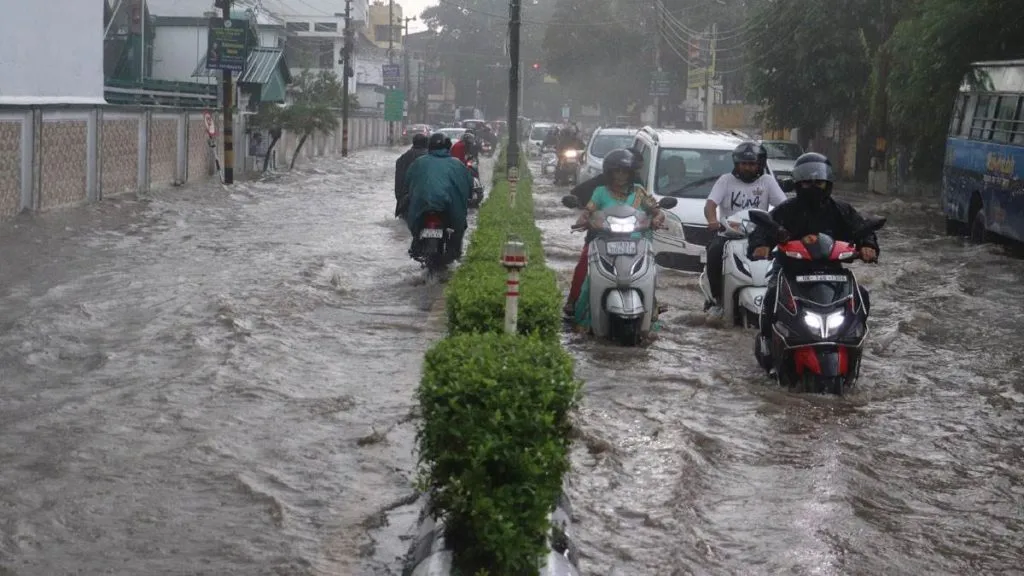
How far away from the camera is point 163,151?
30.3 m

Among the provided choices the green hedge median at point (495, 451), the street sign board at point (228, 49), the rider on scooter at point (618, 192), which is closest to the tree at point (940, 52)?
the street sign board at point (228, 49)

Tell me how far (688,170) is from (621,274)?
6.20 metres

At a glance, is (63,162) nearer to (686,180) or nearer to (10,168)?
(10,168)

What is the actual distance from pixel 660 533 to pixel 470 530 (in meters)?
1.76

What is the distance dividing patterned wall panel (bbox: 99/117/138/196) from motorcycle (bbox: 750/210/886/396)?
61.2 feet

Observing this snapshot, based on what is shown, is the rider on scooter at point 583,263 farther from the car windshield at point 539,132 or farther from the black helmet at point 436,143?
the car windshield at point 539,132

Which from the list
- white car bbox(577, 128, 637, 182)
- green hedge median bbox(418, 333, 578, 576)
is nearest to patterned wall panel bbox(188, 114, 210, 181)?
white car bbox(577, 128, 637, 182)

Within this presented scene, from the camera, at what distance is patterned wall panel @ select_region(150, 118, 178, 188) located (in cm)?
2930

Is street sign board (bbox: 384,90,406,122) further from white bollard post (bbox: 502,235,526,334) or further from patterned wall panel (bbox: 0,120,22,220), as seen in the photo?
white bollard post (bbox: 502,235,526,334)

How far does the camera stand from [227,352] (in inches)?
433

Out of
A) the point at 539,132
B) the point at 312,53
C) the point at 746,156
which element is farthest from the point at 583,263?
the point at 312,53

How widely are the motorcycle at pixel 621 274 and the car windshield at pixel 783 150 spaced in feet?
75.7

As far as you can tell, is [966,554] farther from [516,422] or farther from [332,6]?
[332,6]

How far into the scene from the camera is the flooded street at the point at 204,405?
6.34 meters
